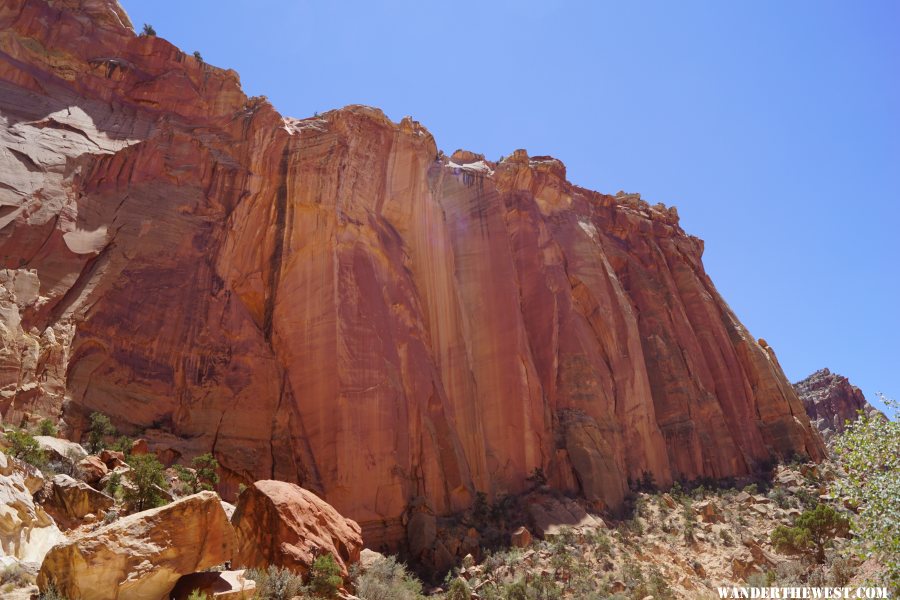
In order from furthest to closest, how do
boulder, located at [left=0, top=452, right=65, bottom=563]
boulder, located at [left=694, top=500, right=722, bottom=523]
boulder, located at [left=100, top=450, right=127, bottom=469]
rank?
boulder, located at [left=694, top=500, right=722, bottom=523] → boulder, located at [left=100, top=450, right=127, bottom=469] → boulder, located at [left=0, top=452, right=65, bottom=563]

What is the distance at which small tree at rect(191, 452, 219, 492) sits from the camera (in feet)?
70.9

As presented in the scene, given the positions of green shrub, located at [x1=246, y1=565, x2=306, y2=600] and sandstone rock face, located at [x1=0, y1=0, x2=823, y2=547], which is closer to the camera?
green shrub, located at [x1=246, y1=565, x2=306, y2=600]

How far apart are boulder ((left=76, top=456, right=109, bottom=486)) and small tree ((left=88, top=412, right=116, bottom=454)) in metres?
5.49

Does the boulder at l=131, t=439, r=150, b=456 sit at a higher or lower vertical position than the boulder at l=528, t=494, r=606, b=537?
higher

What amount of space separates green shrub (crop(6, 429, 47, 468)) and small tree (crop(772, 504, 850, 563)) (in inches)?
993

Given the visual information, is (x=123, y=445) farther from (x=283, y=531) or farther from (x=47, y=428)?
(x=283, y=531)

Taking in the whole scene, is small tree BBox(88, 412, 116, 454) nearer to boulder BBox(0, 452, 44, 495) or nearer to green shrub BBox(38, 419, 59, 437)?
green shrub BBox(38, 419, 59, 437)

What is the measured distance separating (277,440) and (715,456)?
1143 inches

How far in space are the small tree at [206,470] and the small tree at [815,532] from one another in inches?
841

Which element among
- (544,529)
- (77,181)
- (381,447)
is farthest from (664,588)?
(77,181)

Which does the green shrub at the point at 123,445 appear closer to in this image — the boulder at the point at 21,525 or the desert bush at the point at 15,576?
the boulder at the point at 21,525

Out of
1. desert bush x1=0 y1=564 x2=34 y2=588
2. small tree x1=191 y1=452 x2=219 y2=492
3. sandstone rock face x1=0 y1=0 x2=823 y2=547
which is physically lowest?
desert bush x1=0 y1=564 x2=34 y2=588

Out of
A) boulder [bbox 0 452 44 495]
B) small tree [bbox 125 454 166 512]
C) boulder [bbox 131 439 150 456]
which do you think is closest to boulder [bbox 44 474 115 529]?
boulder [bbox 0 452 44 495]

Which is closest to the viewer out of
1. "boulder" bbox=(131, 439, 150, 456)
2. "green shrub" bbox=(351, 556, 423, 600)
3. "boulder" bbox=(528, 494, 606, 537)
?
"green shrub" bbox=(351, 556, 423, 600)
